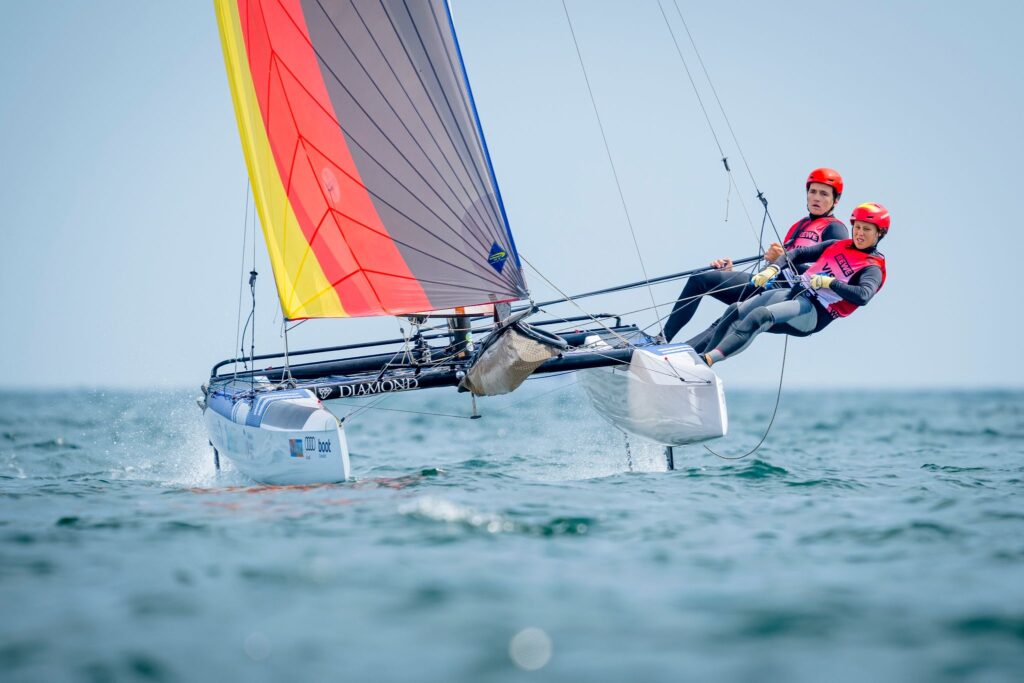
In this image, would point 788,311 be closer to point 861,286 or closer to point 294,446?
point 861,286

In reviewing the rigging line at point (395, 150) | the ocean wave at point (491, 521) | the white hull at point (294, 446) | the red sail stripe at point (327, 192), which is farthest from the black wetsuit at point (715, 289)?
the ocean wave at point (491, 521)

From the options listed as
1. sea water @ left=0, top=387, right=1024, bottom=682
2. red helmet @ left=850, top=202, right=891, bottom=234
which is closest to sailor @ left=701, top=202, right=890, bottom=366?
red helmet @ left=850, top=202, right=891, bottom=234

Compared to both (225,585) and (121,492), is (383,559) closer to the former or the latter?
(225,585)

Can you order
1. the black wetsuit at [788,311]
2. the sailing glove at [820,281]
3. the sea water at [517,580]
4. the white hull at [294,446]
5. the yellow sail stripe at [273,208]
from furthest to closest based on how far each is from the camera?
the yellow sail stripe at [273,208]
the black wetsuit at [788,311]
the sailing glove at [820,281]
the white hull at [294,446]
the sea water at [517,580]

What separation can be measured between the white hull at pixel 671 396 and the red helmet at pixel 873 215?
4.90 feet

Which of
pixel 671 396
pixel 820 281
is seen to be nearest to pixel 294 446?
pixel 671 396

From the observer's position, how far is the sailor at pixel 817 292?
661cm

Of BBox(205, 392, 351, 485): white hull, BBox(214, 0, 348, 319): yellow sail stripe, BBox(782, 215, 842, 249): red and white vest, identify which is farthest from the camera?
BBox(782, 215, 842, 249): red and white vest

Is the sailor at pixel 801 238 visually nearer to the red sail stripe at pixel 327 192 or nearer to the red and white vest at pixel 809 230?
the red and white vest at pixel 809 230

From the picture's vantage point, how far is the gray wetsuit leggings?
6.73 m

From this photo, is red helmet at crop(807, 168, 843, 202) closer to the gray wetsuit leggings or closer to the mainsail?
the gray wetsuit leggings

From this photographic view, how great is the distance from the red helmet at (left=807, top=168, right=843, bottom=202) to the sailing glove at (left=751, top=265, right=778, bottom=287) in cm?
86

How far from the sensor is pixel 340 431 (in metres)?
5.95

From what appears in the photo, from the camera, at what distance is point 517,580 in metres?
3.40
